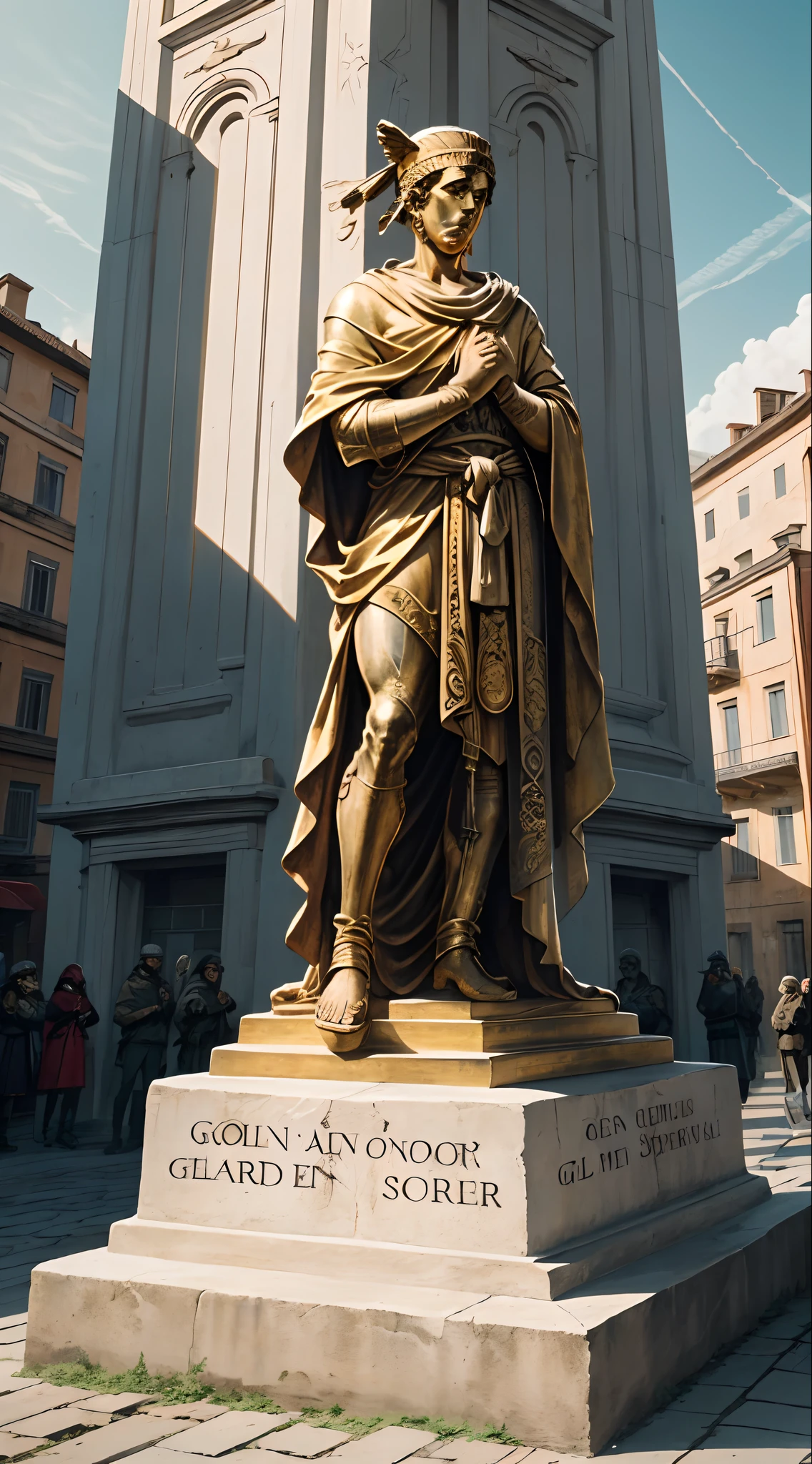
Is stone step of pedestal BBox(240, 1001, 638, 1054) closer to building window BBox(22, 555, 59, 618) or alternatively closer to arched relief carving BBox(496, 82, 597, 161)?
arched relief carving BBox(496, 82, 597, 161)

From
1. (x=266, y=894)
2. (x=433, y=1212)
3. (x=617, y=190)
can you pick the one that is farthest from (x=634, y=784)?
(x=433, y=1212)

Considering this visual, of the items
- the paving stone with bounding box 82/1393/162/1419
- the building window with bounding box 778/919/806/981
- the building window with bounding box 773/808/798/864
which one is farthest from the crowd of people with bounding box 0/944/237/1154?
the building window with bounding box 773/808/798/864

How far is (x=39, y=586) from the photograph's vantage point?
28.0 metres

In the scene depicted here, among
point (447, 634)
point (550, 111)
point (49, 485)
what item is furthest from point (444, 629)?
point (49, 485)

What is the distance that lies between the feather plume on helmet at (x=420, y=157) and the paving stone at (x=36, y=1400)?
354cm

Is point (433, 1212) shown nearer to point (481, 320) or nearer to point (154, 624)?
point (481, 320)

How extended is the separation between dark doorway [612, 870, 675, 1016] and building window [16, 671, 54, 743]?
1850cm

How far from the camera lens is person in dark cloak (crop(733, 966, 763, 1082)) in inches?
602

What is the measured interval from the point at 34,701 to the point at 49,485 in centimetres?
849

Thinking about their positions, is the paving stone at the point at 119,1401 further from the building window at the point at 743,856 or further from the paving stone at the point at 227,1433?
the building window at the point at 743,856

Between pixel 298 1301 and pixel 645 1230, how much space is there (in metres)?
1.06

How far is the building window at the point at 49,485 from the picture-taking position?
2048cm

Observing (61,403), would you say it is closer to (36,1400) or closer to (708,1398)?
(36,1400)

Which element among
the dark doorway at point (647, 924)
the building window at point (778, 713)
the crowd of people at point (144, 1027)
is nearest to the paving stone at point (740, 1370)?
the crowd of people at point (144, 1027)
